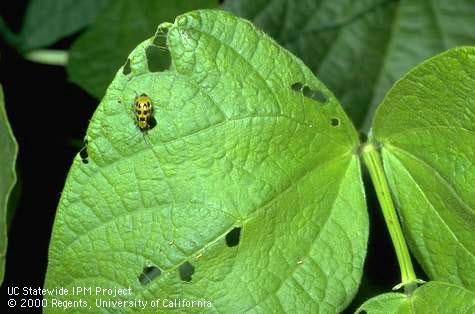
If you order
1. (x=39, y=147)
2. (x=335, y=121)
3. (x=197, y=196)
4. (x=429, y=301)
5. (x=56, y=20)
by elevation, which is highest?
(x=56, y=20)

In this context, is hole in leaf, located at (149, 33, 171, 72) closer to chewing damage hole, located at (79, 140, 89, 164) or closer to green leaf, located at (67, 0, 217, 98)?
chewing damage hole, located at (79, 140, 89, 164)

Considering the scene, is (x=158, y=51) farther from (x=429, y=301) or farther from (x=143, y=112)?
(x=429, y=301)

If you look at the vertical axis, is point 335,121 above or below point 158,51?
below

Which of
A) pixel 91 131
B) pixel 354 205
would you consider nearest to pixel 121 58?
pixel 91 131

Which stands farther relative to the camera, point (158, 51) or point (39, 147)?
point (39, 147)

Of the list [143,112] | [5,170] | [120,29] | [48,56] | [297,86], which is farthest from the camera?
[48,56]

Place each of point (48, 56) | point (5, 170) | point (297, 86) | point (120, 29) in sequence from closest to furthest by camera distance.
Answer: point (5, 170), point (297, 86), point (120, 29), point (48, 56)

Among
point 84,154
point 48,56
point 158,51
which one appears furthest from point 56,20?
point 84,154
